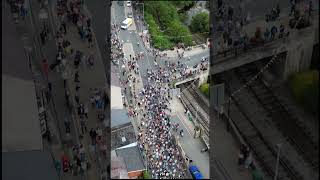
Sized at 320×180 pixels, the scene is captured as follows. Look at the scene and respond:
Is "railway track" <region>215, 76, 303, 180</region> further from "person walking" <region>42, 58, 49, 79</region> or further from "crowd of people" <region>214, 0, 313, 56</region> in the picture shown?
"person walking" <region>42, 58, 49, 79</region>

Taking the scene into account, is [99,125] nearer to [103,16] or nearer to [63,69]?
[63,69]

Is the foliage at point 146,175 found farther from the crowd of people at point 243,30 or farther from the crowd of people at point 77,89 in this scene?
the crowd of people at point 243,30

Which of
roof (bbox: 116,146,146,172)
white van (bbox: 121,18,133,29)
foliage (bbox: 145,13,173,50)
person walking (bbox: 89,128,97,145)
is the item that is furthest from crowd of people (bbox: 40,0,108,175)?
foliage (bbox: 145,13,173,50)

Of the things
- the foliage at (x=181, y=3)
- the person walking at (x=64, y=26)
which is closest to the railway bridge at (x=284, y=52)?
the person walking at (x=64, y=26)

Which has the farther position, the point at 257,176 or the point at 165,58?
the point at 165,58

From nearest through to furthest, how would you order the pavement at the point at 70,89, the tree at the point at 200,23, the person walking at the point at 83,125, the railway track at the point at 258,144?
the pavement at the point at 70,89
the person walking at the point at 83,125
the railway track at the point at 258,144
the tree at the point at 200,23

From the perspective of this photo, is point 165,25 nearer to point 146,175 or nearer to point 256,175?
point 256,175

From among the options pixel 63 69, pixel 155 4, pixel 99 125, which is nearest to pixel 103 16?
pixel 63 69
